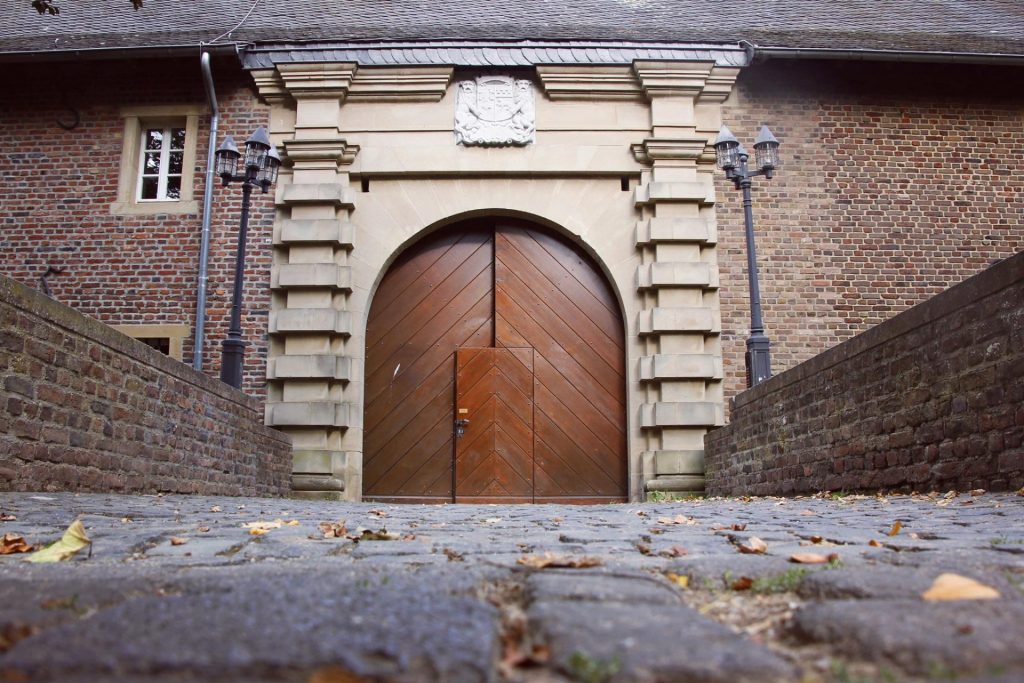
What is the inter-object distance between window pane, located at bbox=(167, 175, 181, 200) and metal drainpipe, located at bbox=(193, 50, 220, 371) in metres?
0.48

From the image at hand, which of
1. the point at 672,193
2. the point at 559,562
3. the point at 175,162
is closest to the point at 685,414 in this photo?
the point at 672,193

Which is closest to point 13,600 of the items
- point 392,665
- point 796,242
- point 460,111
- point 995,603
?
point 392,665

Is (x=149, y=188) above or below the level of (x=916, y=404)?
above

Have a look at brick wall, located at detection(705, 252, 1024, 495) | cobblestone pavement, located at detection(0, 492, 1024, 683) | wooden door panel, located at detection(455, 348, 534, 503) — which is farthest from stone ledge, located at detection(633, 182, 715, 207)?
cobblestone pavement, located at detection(0, 492, 1024, 683)

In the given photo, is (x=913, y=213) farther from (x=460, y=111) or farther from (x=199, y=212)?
(x=199, y=212)

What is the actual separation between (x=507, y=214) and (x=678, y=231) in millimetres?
1983

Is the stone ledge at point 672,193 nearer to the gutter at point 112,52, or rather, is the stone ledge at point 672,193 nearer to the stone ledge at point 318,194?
the stone ledge at point 318,194

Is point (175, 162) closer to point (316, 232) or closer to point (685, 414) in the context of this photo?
point (316, 232)

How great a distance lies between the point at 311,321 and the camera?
9711mm

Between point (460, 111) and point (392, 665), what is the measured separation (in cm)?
952

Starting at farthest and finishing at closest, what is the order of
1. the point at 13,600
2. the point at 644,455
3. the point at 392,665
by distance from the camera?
the point at 644,455, the point at 13,600, the point at 392,665

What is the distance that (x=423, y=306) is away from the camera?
1036 centimetres

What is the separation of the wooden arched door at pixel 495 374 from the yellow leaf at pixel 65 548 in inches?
280

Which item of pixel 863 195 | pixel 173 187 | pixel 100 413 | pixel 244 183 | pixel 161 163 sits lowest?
pixel 100 413
